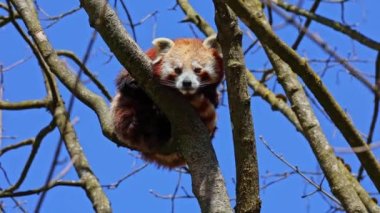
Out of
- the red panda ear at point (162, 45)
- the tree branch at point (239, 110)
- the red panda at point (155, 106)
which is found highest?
the red panda ear at point (162, 45)

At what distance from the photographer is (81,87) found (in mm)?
4621

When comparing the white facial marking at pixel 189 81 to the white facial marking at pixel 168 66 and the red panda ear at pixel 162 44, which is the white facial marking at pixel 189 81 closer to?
the white facial marking at pixel 168 66

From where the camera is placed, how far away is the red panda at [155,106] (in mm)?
4121

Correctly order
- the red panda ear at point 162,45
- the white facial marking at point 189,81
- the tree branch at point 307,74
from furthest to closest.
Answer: the red panda ear at point 162,45
the white facial marking at point 189,81
the tree branch at point 307,74

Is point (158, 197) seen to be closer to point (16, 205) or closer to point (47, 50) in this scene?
point (16, 205)

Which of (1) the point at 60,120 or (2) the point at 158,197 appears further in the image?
(2) the point at 158,197

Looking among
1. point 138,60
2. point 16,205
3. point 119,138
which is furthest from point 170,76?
point 16,205

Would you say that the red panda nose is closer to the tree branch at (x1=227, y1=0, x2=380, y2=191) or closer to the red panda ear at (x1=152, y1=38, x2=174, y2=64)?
the red panda ear at (x1=152, y1=38, x2=174, y2=64)

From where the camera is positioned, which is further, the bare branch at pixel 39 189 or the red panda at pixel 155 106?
the bare branch at pixel 39 189

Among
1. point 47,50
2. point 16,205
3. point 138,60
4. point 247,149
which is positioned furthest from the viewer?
point 16,205

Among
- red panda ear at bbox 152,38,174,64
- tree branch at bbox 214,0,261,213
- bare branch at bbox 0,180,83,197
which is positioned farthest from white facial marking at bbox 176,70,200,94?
tree branch at bbox 214,0,261,213

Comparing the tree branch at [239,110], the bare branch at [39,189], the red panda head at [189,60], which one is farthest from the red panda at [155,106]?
the tree branch at [239,110]

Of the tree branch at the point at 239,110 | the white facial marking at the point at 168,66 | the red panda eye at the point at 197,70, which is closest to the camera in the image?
the tree branch at the point at 239,110

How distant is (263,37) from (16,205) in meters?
2.95
